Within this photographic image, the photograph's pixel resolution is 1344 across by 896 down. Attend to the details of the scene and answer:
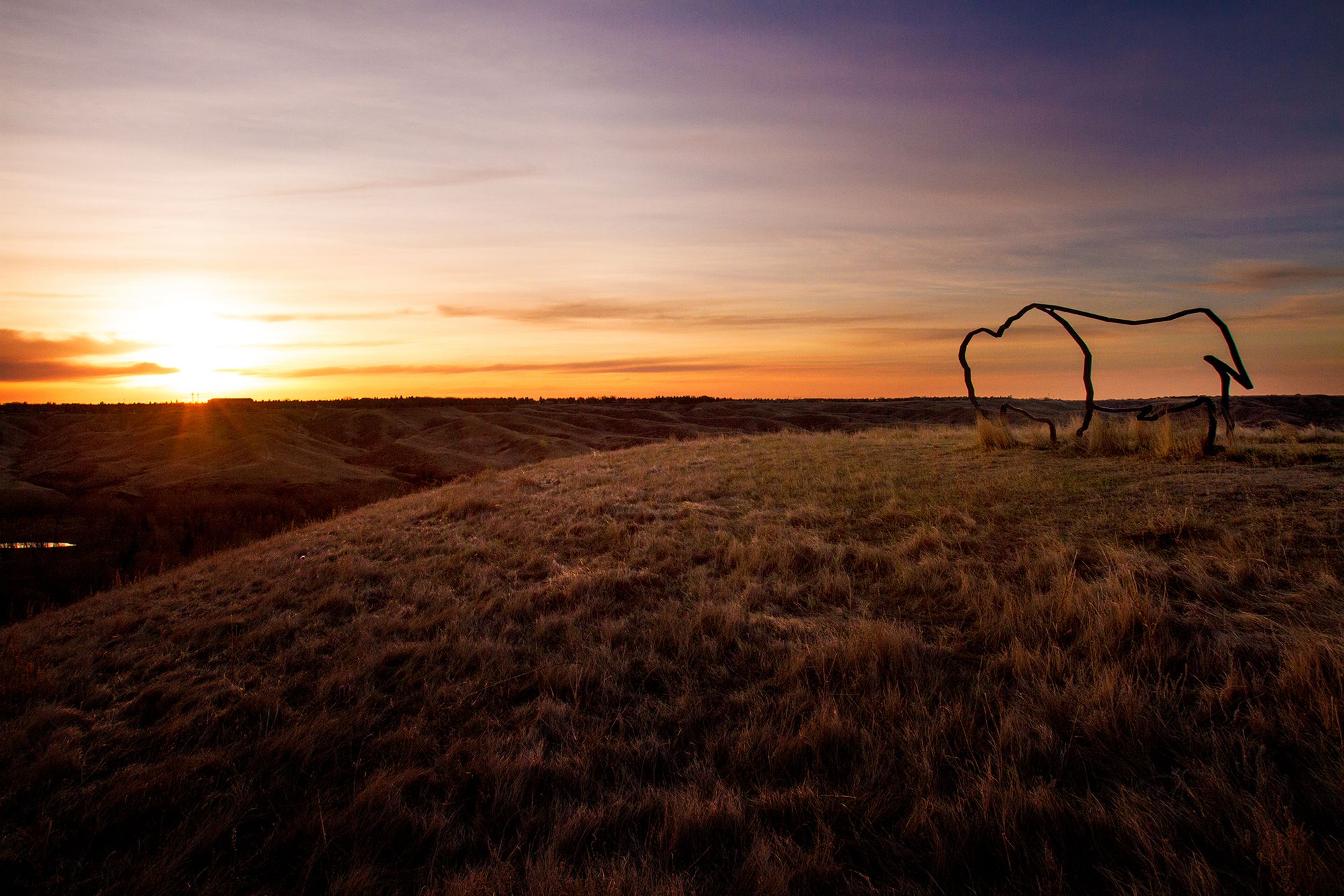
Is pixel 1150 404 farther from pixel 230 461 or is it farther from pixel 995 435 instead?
pixel 230 461

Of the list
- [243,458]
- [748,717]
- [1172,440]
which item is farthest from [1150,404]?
[243,458]

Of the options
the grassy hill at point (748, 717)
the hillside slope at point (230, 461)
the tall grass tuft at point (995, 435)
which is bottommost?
the hillside slope at point (230, 461)

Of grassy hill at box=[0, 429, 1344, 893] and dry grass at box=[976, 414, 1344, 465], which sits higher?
dry grass at box=[976, 414, 1344, 465]

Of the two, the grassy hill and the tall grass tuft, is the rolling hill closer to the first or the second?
the tall grass tuft

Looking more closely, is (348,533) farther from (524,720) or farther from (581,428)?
(581,428)

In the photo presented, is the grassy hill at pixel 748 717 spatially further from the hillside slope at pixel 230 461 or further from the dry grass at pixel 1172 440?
the hillside slope at pixel 230 461

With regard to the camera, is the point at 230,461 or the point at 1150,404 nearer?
the point at 1150,404

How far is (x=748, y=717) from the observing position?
3783 millimetres

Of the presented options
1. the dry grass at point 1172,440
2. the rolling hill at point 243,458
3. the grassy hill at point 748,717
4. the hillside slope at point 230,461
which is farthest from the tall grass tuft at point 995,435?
the hillside slope at point 230,461

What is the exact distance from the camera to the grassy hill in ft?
8.71

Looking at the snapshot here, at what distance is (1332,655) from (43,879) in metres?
6.70

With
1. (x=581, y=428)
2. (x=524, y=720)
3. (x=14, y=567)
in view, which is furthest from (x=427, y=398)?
(x=524, y=720)

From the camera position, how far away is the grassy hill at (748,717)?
2.66 meters

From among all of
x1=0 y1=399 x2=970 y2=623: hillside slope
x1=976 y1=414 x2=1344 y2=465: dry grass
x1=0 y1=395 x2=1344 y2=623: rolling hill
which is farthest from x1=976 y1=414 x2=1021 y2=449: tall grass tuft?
x1=0 y1=399 x2=970 y2=623: hillside slope
